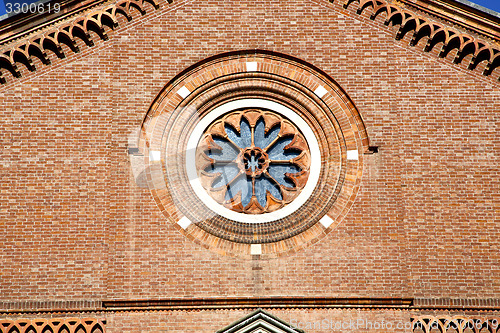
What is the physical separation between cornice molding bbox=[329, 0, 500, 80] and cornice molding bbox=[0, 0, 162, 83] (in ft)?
17.4

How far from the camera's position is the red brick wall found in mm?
17391

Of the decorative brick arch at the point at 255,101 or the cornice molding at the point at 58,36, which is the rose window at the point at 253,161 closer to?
the decorative brick arch at the point at 255,101

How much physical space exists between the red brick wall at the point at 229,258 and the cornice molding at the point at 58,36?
283mm

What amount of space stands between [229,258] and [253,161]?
2247 mm

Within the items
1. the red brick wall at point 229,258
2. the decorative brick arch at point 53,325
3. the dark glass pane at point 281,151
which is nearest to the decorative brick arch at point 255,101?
the red brick wall at point 229,258

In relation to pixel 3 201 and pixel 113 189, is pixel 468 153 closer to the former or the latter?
pixel 113 189

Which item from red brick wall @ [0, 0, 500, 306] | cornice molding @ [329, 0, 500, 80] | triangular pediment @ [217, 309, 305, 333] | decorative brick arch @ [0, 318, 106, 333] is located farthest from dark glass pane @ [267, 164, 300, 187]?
decorative brick arch @ [0, 318, 106, 333]

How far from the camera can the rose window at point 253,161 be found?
18375 mm

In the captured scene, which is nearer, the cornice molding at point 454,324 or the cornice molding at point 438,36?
the cornice molding at point 454,324

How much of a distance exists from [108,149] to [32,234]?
2303 millimetres

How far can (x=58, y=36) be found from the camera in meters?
18.6

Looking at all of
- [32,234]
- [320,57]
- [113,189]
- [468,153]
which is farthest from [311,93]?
[32,234]

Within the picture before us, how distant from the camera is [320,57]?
745 inches

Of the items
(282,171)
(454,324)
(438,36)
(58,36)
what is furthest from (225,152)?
(454,324)
